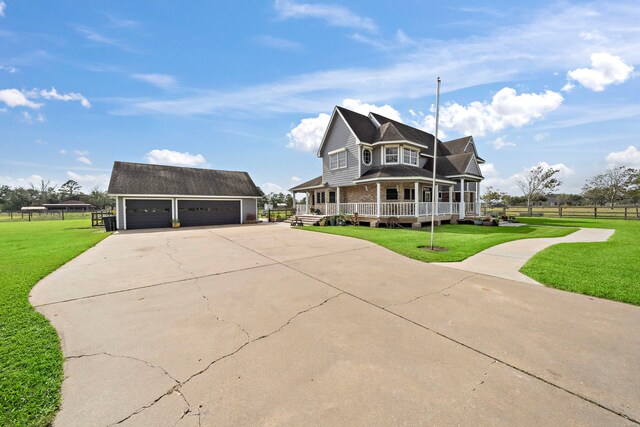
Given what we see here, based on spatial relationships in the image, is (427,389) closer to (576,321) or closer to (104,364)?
(576,321)

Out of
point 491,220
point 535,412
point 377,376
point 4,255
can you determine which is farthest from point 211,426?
point 491,220

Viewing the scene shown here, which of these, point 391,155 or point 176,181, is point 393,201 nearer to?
point 391,155

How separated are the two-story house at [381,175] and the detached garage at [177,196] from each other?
667 cm

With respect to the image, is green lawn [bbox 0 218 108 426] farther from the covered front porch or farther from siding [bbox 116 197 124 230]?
the covered front porch

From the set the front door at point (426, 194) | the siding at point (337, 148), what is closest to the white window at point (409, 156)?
the front door at point (426, 194)

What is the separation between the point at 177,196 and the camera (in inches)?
805

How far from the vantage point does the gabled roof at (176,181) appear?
1936 cm

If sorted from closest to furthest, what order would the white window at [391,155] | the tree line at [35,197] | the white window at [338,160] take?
the white window at [391,155]
the white window at [338,160]
the tree line at [35,197]

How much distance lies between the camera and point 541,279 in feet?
18.3

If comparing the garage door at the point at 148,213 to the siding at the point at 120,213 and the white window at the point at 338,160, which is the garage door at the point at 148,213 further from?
the white window at the point at 338,160

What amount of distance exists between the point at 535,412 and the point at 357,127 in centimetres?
1981

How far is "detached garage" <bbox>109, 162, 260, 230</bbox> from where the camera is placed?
19.0 m

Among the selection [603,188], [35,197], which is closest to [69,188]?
[35,197]

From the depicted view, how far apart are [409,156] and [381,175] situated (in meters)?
4.83
